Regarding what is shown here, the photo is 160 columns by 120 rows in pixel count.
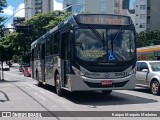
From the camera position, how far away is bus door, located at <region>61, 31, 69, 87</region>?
14.1m

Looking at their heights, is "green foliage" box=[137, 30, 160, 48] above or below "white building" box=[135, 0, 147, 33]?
below

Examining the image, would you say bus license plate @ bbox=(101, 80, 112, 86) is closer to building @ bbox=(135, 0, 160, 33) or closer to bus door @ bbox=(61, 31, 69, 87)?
bus door @ bbox=(61, 31, 69, 87)

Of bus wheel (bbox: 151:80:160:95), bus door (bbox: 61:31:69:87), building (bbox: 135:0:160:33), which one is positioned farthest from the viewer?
building (bbox: 135:0:160:33)

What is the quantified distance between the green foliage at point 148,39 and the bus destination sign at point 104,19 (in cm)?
6191

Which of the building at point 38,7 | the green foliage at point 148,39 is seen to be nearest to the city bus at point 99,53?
the green foliage at point 148,39

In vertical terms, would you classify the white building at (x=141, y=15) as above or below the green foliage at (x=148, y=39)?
above

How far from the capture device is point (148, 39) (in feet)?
251

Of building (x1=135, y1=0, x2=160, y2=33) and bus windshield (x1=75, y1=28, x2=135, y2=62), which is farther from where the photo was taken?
building (x1=135, y1=0, x2=160, y2=33)

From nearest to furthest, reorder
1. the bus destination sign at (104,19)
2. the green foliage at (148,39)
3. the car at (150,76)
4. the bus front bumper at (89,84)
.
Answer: the bus front bumper at (89,84), the bus destination sign at (104,19), the car at (150,76), the green foliage at (148,39)

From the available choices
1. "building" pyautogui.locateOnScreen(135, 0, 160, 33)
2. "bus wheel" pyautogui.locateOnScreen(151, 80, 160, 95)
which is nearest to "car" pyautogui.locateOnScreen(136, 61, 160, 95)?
"bus wheel" pyautogui.locateOnScreen(151, 80, 160, 95)

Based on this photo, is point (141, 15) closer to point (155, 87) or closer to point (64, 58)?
point (155, 87)

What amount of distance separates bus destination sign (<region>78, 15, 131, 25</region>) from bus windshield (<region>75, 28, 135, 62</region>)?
0.31m

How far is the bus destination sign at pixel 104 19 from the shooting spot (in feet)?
45.1

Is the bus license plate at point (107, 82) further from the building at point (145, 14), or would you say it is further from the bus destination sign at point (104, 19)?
the building at point (145, 14)
